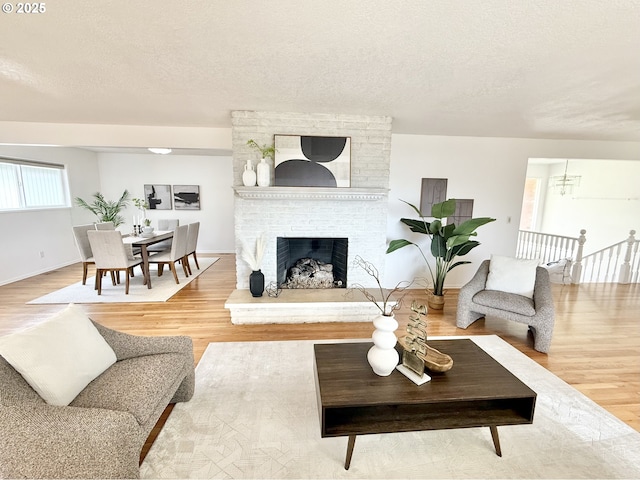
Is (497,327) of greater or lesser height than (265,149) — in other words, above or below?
below

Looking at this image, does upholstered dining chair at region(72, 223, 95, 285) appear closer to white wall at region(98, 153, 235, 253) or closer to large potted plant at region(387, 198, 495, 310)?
white wall at region(98, 153, 235, 253)

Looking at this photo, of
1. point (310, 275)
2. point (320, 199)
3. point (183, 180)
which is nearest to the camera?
point (320, 199)

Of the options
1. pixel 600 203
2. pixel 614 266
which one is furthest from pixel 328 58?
pixel 600 203

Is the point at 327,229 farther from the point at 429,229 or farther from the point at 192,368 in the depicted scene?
the point at 192,368

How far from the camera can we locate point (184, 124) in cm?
390

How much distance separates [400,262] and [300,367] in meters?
2.78

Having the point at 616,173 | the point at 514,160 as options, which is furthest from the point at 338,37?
the point at 616,173

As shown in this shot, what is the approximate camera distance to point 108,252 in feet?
13.5

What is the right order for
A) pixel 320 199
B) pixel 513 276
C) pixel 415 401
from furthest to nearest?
1. pixel 320 199
2. pixel 513 276
3. pixel 415 401

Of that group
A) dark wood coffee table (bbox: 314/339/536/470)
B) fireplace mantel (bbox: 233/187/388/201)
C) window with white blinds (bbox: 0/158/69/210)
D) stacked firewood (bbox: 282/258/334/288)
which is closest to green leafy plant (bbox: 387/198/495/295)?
fireplace mantel (bbox: 233/187/388/201)

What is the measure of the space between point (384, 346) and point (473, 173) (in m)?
4.05

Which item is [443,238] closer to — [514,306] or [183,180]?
[514,306]

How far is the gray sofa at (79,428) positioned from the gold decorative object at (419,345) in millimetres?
1456

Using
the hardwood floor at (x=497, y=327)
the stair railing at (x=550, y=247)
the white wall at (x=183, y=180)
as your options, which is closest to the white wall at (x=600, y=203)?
the stair railing at (x=550, y=247)
